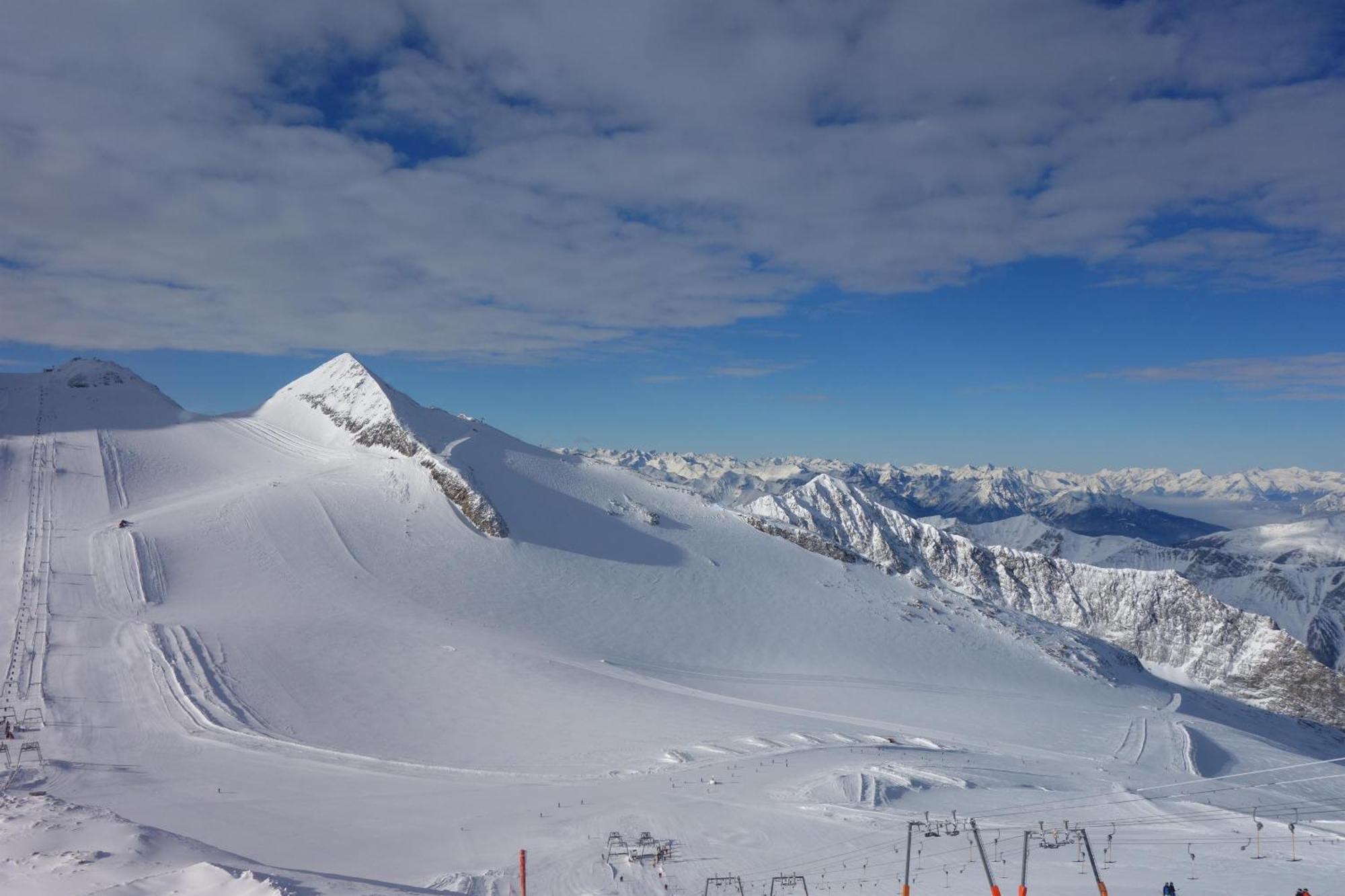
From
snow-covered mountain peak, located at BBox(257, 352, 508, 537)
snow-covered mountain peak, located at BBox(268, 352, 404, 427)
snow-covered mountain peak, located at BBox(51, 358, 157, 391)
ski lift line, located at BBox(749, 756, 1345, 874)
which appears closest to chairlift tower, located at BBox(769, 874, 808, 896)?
ski lift line, located at BBox(749, 756, 1345, 874)

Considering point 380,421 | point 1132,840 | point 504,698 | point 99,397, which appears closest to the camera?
point 1132,840

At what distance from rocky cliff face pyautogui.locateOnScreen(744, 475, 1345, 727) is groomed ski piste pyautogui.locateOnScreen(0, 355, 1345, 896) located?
213 feet

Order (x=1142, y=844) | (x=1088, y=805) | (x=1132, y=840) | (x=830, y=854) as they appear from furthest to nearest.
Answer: (x=1088, y=805)
(x=1132, y=840)
(x=830, y=854)
(x=1142, y=844)

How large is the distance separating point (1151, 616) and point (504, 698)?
16111cm

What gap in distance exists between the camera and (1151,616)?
156 meters

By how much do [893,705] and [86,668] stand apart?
47542mm

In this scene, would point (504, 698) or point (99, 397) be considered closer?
point (504, 698)

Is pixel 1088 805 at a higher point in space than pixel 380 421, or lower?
lower

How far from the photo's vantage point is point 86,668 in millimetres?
36562

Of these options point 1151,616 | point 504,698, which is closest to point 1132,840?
point 504,698

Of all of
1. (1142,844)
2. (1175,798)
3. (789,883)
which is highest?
(1142,844)

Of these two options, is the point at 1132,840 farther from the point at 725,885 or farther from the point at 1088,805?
the point at 725,885

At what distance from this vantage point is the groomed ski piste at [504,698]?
72.0 ft

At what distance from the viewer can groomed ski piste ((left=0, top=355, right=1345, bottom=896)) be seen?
864 inches
